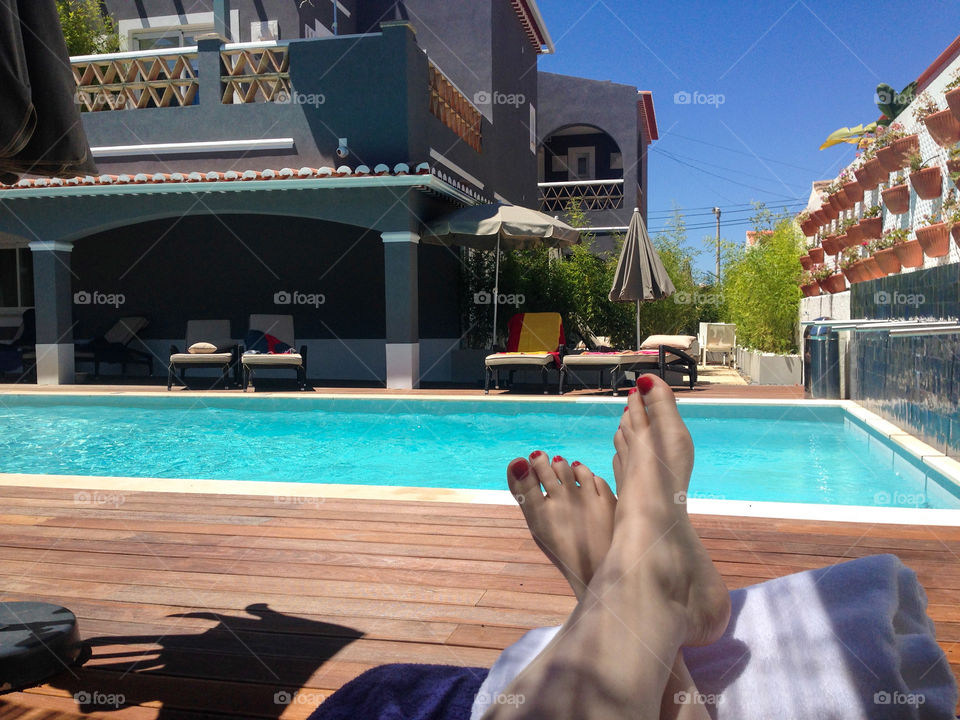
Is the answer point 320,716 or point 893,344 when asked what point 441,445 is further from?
point 320,716

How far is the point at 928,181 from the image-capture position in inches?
269

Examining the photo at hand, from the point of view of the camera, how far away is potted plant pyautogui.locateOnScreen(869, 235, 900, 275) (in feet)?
24.7

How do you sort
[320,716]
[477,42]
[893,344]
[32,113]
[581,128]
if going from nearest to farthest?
[320,716] → [32,113] → [893,344] → [477,42] → [581,128]

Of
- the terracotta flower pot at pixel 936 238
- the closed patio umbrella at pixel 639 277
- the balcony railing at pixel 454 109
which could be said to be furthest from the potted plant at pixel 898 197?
the balcony railing at pixel 454 109

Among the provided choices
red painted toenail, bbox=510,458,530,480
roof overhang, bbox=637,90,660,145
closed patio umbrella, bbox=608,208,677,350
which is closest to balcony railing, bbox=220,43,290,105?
closed patio umbrella, bbox=608,208,677,350

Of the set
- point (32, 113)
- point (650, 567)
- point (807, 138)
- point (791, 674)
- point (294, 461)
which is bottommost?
point (294, 461)

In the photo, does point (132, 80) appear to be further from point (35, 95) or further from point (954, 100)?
point (35, 95)

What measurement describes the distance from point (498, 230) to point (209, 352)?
13.0 feet

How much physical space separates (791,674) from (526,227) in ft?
28.1

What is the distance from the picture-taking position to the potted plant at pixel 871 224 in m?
8.81

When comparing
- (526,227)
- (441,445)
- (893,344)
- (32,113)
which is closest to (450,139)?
(526,227)

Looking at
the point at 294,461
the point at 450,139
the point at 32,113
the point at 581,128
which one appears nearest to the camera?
the point at 32,113

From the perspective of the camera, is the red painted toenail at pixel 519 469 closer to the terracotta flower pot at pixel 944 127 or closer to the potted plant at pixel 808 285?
the terracotta flower pot at pixel 944 127

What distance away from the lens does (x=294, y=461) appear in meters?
6.39
